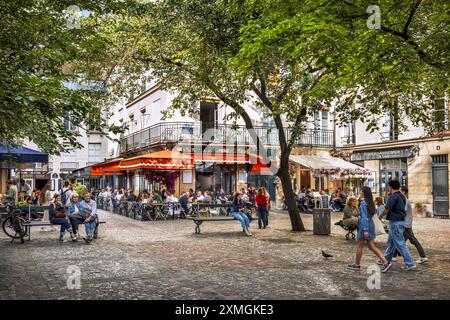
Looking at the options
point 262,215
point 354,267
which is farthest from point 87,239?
point 354,267

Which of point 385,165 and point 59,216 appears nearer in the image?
point 59,216

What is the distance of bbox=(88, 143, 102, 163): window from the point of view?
46.3m

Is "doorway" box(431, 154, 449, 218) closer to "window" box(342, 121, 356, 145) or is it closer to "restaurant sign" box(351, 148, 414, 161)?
"restaurant sign" box(351, 148, 414, 161)

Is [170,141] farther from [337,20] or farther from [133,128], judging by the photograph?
[337,20]

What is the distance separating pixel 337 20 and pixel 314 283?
4.75m

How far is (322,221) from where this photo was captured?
14.6m

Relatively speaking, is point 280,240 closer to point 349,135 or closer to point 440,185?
point 440,185

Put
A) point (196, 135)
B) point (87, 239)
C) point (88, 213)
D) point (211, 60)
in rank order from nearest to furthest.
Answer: point (87, 239)
point (88, 213)
point (211, 60)
point (196, 135)

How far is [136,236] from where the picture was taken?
570 inches

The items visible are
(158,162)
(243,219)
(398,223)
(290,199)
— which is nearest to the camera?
(398,223)

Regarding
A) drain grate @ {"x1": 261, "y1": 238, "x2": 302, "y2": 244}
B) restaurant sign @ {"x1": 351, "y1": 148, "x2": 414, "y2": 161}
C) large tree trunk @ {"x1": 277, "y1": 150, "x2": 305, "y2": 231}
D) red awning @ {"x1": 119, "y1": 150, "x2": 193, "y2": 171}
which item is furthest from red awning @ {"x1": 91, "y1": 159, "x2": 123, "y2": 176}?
restaurant sign @ {"x1": 351, "y1": 148, "x2": 414, "y2": 161}

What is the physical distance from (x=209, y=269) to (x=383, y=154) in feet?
64.1

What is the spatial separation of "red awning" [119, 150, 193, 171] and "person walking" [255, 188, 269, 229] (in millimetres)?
5225

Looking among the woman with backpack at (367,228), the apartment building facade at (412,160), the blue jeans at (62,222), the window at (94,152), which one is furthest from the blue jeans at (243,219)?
the window at (94,152)
